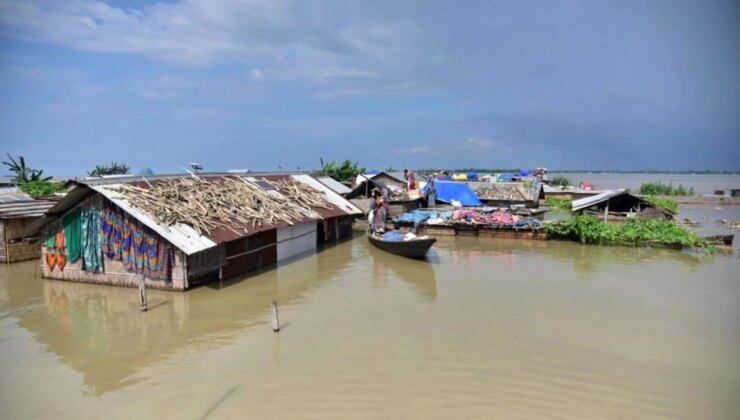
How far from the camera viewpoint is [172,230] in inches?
450

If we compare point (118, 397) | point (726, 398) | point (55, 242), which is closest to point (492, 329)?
point (726, 398)

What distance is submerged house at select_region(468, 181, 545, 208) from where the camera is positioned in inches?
1232

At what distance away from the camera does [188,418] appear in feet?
20.5

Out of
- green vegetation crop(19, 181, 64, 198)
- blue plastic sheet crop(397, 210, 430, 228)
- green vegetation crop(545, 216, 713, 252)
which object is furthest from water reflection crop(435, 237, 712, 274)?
green vegetation crop(19, 181, 64, 198)

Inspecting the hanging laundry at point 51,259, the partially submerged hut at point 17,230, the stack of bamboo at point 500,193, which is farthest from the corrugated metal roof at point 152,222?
the stack of bamboo at point 500,193

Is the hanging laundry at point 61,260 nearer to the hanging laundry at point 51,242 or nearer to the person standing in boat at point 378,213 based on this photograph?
the hanging laundry at point 51,242

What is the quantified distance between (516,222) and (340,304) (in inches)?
478

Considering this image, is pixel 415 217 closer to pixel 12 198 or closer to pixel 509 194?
pixel 509 194

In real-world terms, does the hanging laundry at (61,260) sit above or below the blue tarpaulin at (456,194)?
below

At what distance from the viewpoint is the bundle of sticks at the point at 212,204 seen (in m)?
12.2

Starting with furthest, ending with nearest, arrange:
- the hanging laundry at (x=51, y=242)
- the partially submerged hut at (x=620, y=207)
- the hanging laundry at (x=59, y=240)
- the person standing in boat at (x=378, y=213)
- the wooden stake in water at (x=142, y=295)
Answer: the partially submerged hut at (x=620, y=207) → the person standing in boat at (x=378, y=213) → the hanging laundry at (x=51, y=242) → the hanging laundry at (x=59, y=240) → the wooden stake in water at (x=142, y=295)

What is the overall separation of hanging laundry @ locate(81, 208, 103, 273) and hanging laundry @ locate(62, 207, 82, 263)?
15 centimetres

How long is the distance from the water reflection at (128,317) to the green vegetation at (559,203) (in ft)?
79.9

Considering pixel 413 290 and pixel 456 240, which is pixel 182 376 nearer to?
pixel 413 290
